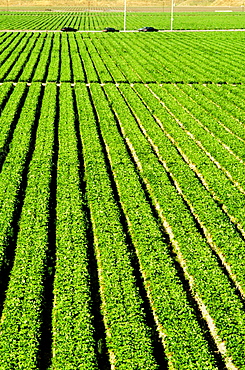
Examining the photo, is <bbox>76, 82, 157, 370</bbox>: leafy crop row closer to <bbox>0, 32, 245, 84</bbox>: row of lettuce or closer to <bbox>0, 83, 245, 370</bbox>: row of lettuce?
<bbox>0, 83, 245, 370</bbox>: row of lettuce

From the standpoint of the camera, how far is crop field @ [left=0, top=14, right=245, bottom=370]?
10539mm

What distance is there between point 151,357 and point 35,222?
7.61 metres

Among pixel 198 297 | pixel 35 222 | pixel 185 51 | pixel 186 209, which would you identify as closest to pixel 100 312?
pixel 198 297

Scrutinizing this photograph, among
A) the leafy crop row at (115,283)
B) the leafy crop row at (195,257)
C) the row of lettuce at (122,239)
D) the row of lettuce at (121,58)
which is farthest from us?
the row of lettuce at (121,58)

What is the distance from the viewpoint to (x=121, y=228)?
49.3 ft

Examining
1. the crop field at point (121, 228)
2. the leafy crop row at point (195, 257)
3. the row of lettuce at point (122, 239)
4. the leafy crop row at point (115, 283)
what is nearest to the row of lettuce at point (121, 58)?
the crop field at point (121, 228)

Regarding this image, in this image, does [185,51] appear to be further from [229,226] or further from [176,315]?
[176,315]

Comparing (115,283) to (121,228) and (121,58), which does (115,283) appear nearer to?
(121,228)

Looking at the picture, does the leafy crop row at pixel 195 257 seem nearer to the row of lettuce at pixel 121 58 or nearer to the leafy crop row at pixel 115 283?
the leafy crop row at pixel 115 283

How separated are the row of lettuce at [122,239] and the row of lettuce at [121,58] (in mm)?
11724

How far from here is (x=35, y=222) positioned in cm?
1523

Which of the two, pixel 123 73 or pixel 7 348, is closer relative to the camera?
pixel 7 348

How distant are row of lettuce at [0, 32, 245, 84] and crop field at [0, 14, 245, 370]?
14.6 ft

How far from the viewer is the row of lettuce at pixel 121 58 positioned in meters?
36.5
